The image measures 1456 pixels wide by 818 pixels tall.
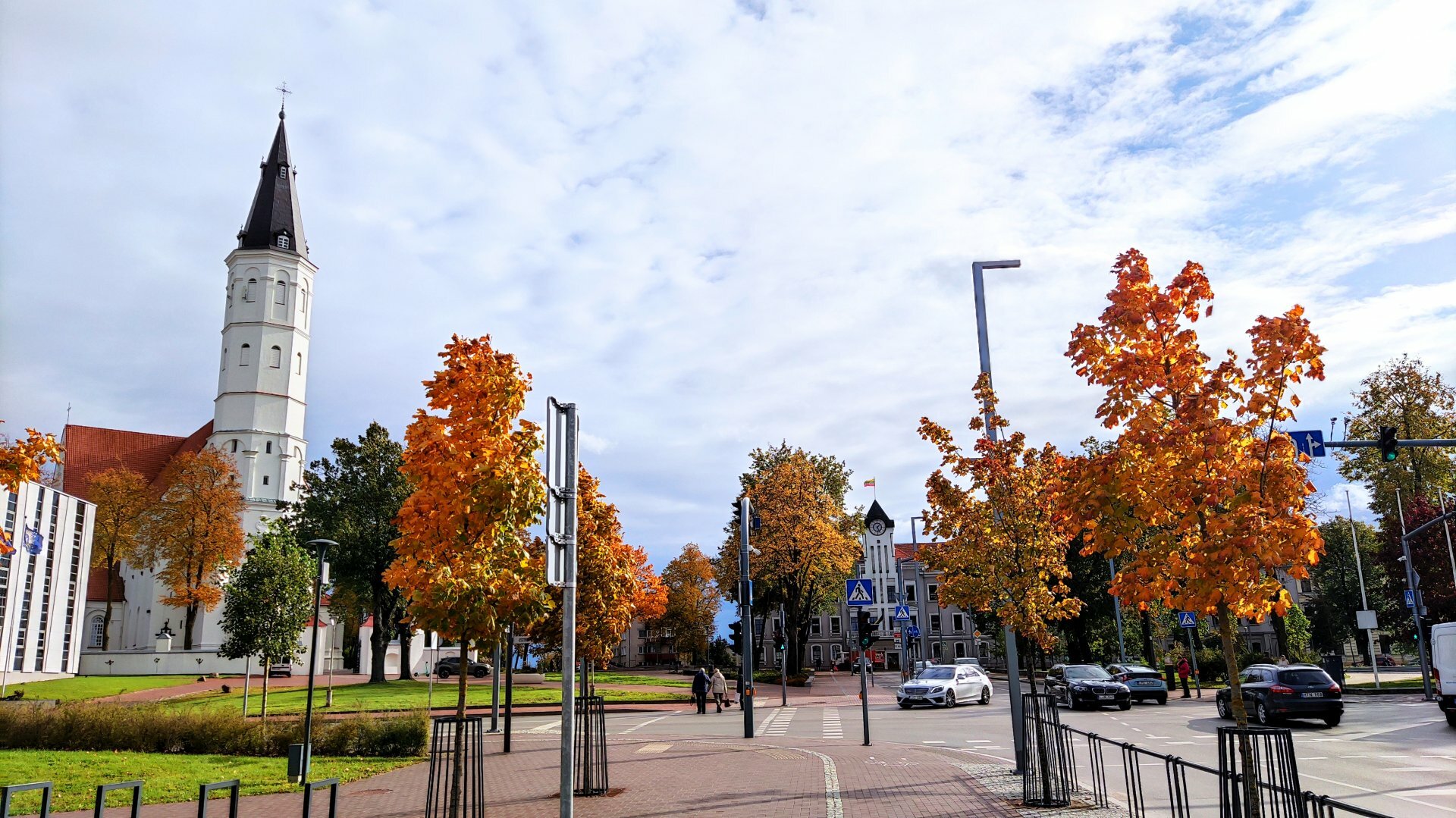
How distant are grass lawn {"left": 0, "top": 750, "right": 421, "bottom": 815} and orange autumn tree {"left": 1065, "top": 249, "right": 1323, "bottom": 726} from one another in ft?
35.2

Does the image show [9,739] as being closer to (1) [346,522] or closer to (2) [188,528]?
(1) [346,522]

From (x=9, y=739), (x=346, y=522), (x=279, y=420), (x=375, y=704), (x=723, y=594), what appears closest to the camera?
(x=9, y=739)

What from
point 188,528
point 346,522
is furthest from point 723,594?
point 188,528

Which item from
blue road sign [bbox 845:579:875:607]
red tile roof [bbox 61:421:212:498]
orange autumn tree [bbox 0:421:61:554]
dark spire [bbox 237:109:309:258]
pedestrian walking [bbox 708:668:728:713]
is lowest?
pedestrian walking [bbox 708:668:728:713]

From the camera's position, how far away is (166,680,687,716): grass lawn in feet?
102

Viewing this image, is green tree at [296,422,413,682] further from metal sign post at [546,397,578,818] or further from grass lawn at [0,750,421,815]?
metal sign post at [546,397,578,818]

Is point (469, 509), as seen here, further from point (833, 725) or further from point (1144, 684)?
point (1144, 684)

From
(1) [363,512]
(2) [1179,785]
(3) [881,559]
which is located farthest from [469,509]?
(3) [881,559]

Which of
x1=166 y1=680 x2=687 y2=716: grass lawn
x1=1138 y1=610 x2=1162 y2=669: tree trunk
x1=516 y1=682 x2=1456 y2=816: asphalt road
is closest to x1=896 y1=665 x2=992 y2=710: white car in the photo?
x1=516 y1=682 x2=1456 y2=816: asphalt road

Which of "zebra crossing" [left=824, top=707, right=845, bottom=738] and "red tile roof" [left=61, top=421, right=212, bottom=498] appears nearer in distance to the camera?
"zebra crossing" [left=824, top=707, right=845, bottom=738]

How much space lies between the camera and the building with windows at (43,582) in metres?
46.6

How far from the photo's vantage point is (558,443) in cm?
720

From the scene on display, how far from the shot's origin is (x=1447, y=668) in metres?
20.6

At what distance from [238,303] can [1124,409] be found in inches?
3251
